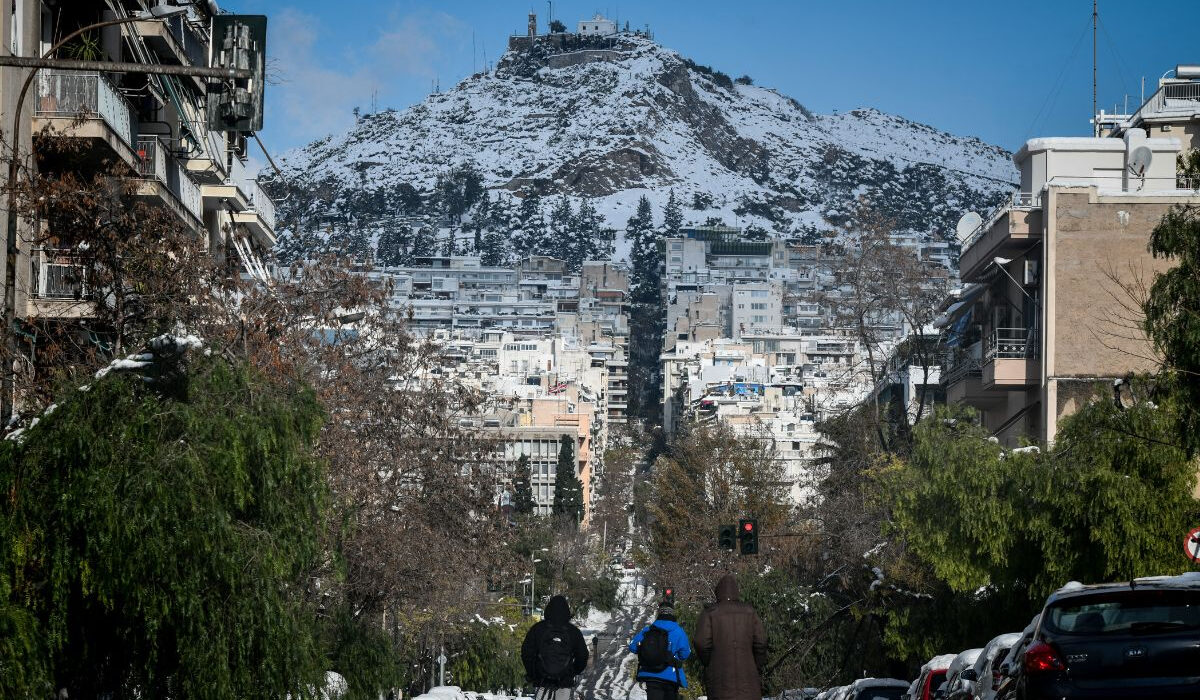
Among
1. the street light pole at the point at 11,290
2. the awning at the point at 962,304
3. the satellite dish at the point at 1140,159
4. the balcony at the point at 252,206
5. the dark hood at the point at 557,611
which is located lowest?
the dark hood at the point at 557,611

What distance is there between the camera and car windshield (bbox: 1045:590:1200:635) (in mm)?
13227

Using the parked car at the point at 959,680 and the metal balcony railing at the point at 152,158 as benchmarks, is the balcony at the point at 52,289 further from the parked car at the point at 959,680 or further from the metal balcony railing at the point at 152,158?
the parked car at the point at 959,680

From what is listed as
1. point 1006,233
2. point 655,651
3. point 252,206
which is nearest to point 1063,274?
point 1006,233

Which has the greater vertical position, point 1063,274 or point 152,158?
point 152,158

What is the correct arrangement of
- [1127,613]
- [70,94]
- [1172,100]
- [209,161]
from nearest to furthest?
[1127,613]
[70,94]
[209,161]
[1172,100]

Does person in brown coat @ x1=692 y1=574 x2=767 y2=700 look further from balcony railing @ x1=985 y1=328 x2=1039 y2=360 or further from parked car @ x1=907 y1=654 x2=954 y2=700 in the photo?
balcony railing @ x1=985 y1=328 x2=1039 y2=360

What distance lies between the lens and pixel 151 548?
15.0 metres

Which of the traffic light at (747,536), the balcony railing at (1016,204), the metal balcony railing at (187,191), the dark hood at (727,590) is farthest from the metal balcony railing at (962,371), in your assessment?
the dark hood at (727,590)

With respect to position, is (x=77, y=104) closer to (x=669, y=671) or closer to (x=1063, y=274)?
(x=669, y=671)

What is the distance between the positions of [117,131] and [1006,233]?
23155 millimetres

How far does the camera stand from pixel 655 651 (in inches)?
619

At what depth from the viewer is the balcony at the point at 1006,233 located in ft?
138

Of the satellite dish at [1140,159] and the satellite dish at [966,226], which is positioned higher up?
the satellite dish at [1140,159]

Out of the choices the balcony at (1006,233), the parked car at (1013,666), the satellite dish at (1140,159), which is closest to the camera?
the parked car at (1013,666)
